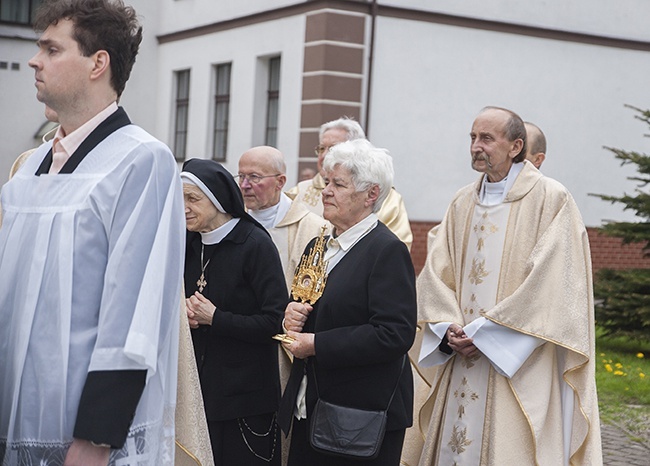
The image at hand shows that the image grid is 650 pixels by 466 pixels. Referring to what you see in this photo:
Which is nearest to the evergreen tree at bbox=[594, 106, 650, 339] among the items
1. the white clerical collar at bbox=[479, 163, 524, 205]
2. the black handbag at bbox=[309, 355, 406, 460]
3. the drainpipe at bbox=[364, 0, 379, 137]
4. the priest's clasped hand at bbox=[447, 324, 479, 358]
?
the drainpipe at bbox=[364, 0, 379, 137]

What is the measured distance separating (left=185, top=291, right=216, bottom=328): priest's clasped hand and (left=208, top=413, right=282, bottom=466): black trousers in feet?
1.40

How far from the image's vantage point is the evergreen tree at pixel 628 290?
1248 centimetres

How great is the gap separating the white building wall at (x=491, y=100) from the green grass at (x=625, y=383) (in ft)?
18.1

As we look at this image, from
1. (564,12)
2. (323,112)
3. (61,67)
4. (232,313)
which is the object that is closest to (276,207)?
(232,313)

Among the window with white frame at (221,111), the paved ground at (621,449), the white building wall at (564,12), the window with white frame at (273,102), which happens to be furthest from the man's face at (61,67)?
the window with white frame at (221,111)

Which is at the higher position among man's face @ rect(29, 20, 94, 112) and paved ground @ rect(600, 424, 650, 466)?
man's face @ rect(29, 20, 94, 112)

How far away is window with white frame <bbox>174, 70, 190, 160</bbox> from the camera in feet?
72.5

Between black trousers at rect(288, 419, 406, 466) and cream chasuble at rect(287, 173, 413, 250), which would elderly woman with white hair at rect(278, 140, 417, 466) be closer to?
black trousers at rect(288, 419, 406, 466)

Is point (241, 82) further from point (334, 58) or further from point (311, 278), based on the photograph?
point (311, 278)

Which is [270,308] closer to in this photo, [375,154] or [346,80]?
[375,154]

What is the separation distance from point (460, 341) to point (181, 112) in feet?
57.2

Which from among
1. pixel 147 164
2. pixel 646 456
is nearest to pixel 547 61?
pixel 646 456

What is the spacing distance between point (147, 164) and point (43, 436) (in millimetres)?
759

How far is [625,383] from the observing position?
10328 mm
